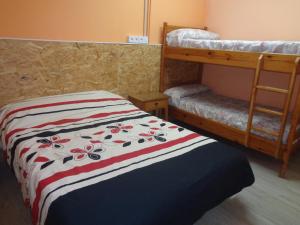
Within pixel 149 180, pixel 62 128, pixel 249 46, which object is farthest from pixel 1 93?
pixel 249 46

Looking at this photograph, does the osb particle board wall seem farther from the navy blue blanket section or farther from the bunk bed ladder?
the navy blue blanket section

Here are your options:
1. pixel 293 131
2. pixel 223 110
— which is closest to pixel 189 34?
pixel 223 110

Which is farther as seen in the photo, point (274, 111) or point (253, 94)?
point (253, 94)

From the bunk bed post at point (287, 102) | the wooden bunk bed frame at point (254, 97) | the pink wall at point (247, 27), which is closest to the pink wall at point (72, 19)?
the wooden bunk bed frame at point (254, 97)

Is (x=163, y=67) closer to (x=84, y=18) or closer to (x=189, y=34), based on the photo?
(x=189, y=34)

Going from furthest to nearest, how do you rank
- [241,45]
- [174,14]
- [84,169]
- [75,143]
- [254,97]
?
[174,14]
[241,45]
[254,97]
[75,143]
[84,169]

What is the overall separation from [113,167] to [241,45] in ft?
6.65

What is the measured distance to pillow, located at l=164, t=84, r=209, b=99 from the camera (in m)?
3.44

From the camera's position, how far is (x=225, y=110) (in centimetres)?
290

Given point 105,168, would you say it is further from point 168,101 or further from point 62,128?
point 168,101

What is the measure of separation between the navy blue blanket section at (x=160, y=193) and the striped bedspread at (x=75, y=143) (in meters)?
0.07

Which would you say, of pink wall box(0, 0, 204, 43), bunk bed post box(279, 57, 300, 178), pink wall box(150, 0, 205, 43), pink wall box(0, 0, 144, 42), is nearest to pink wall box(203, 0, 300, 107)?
pink wall box(150, 0, 205, 43)

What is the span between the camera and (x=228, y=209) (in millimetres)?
1935

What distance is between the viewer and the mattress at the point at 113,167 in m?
1.15
